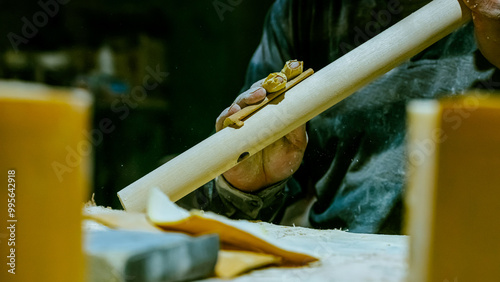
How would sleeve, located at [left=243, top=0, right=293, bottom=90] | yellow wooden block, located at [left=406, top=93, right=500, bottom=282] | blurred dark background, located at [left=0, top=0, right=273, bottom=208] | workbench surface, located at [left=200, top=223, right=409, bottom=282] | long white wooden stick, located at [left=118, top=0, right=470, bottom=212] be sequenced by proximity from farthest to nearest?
blurred dark background, located at [left=0, top=0, right=273, bottom=208] → sleeve, located at [left=243, top=0, right=293, bottom=90] → long white wooden stick, located at [left=118, top=0, right=470, bottom=212] → workbench surface, located at [left=200, top=223, right=409, bottom=282] → yellow wooden block, located at [left=406, top=93, right=500, bottom=282]

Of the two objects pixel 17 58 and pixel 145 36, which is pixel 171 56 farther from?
pixel 17 58

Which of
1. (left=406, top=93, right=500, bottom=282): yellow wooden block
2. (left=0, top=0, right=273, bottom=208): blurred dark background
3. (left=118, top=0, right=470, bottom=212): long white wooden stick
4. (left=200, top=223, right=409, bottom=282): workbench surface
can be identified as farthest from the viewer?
(left=0, top=0, right=273, bottom=208): blurred dark background

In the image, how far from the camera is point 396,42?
2.97ft

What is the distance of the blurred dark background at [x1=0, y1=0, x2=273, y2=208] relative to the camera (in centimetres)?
181

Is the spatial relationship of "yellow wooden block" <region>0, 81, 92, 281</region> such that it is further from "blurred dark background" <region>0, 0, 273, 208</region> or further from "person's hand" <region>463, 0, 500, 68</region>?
"blurred dark background" <region>0, 0, 273, 208</region>

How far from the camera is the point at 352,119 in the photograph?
1435mm

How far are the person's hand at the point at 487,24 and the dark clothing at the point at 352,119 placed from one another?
283 mm

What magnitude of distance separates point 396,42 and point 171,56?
1.15 m

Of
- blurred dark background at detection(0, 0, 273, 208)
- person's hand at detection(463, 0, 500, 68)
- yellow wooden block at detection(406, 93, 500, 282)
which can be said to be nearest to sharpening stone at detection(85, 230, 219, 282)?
yellow wooden block at detection(406, 93, 500, 282)

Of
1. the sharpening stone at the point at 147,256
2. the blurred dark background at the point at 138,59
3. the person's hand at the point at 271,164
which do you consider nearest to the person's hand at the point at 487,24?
the person's hand at the point at 271,164

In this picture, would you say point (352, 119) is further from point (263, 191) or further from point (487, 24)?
point (487, 24)

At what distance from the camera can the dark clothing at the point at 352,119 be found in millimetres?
→ 1342

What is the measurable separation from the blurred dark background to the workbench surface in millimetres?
1051

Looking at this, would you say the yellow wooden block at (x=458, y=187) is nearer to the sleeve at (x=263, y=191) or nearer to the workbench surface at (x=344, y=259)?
the workbench surface at (x=344, y=259)
